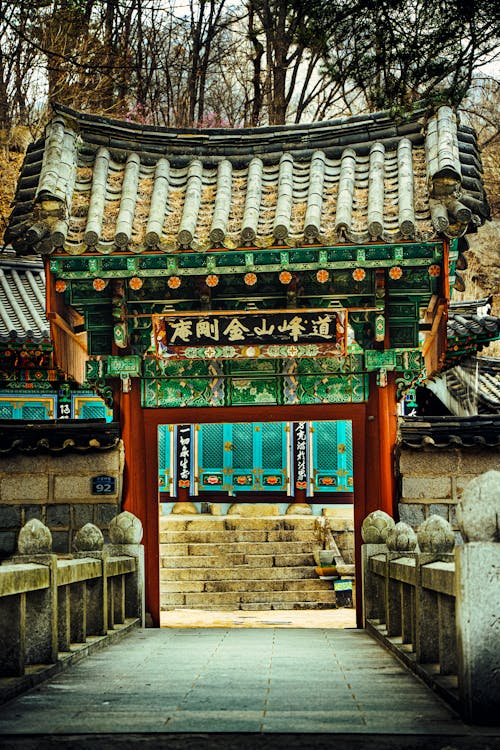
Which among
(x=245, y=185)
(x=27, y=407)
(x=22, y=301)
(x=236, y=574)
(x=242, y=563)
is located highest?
(x=245, y=185)

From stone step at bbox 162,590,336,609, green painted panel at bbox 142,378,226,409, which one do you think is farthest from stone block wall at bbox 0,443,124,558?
stone step at bbox 162,590,336,609

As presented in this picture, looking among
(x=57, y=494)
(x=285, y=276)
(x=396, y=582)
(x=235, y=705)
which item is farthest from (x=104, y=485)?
(x=235, y=705)

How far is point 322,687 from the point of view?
683cm

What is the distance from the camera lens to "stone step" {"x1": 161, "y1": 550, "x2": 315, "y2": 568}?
21.4m

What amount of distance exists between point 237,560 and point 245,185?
34.5 feet

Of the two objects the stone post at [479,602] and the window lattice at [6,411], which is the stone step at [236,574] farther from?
the stone post at [479,602]

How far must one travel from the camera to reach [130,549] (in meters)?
11.9

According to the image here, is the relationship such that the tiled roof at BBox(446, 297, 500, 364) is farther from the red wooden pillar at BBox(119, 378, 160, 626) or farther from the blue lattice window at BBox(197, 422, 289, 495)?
the blue lattice window at BBox(197, 422, 289, 495)

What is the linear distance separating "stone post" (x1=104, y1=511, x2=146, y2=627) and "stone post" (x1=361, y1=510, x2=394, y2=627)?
2.79 m

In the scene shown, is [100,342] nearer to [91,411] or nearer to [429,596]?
[429,596]

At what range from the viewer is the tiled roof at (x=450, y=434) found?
523 inches

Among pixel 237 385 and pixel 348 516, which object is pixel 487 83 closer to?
pixel 348 516

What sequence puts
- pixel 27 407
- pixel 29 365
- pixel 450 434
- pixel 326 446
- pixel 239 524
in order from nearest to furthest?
pixel 450 434 → pixel 29 365 → pixel 27 407 → pixel 239 524 → pixel 326 446

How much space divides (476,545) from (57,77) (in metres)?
22.5
